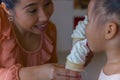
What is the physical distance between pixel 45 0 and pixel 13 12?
0.36 ft

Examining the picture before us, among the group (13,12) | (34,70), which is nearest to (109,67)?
(34,70)

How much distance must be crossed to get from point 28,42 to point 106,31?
36 cm

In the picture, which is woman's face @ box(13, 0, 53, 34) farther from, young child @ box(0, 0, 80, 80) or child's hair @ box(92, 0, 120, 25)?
child's hair @ box(92, 0, 120, 25)

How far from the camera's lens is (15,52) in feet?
3.27

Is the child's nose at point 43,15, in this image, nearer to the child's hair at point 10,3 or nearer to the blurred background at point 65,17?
the child's hair at point 10,3

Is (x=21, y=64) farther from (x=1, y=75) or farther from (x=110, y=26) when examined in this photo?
(x=110, y=26)

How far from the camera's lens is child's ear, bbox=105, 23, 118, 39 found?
749 mm

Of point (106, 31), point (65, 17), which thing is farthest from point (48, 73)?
point (65, 17)

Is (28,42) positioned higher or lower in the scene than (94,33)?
lower

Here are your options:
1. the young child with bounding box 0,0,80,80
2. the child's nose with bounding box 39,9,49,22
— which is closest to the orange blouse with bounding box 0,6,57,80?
the young child with bounding box 0,0,80,80

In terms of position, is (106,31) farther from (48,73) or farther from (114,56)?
(48,73)

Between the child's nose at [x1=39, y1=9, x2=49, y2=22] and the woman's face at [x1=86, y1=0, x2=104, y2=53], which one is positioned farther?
the child's nose at [x1=39, y1=9, x2=49, y2=22]

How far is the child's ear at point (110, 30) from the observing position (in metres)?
0.75

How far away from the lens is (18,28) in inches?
40.6
